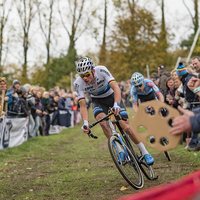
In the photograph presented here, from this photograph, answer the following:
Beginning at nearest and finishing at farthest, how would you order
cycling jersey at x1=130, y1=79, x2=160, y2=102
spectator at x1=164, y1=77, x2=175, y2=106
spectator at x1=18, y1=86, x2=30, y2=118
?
1. cycling jersey at x1=130, y1=79, x2=160, y2=102
2. spectator at x1=164, y1=77, x2=175, y2=106
3. spectator at x1=18, y1=86, x2=30, y2=118

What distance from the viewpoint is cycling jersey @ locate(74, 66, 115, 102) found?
6.24m

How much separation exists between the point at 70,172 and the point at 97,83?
2.40 metres

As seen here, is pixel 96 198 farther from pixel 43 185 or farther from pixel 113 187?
pixel 43 185

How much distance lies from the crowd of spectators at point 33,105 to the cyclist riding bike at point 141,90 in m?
4.54

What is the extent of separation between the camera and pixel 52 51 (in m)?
43.9

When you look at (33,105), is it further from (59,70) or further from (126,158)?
(59,70)

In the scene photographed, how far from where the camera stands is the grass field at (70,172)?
19.1 feet

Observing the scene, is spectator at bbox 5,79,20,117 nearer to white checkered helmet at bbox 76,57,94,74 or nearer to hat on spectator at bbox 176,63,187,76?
hat on spectator at bbox 176,63,187,76

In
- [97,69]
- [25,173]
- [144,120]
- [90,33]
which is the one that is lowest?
[25,173]

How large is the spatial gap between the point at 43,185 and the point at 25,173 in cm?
151

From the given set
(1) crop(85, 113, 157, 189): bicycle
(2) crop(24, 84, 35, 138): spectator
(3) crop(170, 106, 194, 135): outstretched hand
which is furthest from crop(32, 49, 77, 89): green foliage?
(3) crop(170, 106, 194, 135): outstretched hand

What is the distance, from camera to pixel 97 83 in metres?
6.36

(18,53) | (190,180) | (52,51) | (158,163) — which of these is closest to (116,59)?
(52,51)

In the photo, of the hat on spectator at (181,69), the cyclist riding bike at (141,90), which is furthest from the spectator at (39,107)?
the hat on spectator at (181,69)
